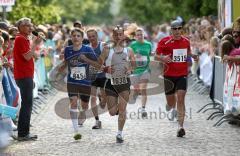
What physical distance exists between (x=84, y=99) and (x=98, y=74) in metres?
0.73

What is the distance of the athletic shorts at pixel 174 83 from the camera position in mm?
13383

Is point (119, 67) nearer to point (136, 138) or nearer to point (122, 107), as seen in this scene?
point (122, 107)

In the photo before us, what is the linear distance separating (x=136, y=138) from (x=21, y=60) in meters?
2.16

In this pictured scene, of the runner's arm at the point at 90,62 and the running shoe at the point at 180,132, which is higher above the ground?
the runner's arm at the point at 90,62

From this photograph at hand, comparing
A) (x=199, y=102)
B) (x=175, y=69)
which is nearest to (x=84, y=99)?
(x=175, y=69)

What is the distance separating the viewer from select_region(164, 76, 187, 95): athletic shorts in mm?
13383

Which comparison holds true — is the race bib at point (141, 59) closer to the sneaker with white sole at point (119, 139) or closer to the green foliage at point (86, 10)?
the sneaker with white sole at point (119, 139)

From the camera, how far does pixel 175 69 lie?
13680 millimetres

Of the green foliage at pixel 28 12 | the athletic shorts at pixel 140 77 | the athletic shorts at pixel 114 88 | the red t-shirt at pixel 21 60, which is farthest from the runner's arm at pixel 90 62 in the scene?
the green foliage at pixel 28 12

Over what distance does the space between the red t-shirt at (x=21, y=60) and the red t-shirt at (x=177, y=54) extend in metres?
2.25

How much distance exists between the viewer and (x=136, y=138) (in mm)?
13000

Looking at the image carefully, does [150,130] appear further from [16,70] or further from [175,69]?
[16,70]

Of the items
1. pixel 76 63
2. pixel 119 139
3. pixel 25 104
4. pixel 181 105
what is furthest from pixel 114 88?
pixel 25 104

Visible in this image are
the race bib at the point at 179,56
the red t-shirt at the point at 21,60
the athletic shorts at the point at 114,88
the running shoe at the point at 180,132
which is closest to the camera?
the athletic shorts at the point at 114,88
